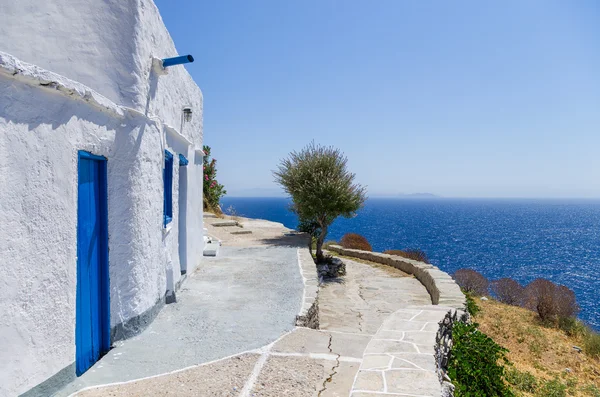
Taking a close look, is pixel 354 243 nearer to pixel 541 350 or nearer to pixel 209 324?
pixel 541 350

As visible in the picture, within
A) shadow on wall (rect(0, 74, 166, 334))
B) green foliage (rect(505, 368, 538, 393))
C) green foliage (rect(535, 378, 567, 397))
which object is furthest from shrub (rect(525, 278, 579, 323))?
shadow on wall (rect(0, 74, 166, 334))

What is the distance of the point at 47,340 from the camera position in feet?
11.2

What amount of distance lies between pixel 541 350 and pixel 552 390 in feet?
10.3

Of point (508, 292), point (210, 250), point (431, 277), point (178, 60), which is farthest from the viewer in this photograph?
point (508, 292)

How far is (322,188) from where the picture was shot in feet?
43.8

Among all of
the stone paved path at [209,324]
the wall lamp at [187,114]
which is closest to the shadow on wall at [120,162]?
the stone paved path at [209,324]

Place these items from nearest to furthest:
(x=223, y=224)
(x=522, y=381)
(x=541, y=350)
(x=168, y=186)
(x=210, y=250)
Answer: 1. (x=168, y=186)
2. (x=522, y=381)
3. (x=541, y=350)
4. (x=210, y=250)
5. (x=223, y=224)

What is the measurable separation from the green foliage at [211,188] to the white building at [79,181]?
16431mm

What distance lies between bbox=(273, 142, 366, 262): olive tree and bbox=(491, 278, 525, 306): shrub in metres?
7.78

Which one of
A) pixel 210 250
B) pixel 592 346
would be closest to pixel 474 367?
pixel 210 250

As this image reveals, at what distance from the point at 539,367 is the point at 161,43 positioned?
364 inches

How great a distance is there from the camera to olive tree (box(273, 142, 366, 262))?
1349 centimetres

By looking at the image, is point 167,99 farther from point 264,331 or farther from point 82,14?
point 264,331

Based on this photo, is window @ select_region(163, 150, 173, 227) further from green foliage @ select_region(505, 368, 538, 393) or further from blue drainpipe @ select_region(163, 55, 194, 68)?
green foliage @ select_region(505, 368, 538, 393)
